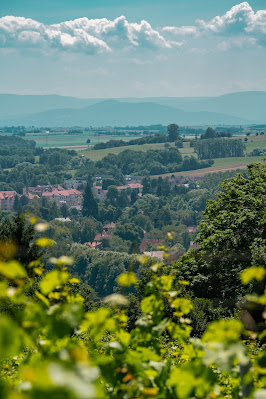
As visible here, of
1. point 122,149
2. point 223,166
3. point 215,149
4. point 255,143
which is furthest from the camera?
point 122,149

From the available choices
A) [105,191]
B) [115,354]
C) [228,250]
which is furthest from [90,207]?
[115,354]

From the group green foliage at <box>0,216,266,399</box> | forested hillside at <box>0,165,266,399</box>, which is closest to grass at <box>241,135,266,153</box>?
forested hillside at <box>0,165,266,399</box>

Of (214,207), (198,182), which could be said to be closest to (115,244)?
(198,182)

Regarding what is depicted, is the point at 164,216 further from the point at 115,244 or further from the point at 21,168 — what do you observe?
the point at 21,168

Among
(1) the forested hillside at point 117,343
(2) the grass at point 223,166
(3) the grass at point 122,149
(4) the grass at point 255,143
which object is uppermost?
(1) the forested hillside at point 117,343

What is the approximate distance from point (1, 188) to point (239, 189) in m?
125

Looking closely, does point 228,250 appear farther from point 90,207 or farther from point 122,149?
point 122,149

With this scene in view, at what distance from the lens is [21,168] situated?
154750 mm

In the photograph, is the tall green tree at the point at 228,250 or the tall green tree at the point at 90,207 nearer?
the tall green tree at the point at 228,250

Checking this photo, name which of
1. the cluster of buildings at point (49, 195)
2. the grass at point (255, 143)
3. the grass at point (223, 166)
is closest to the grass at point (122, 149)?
the grass at point (223, 166)

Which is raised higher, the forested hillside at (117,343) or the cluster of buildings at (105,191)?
the forested hillside at (117,343)

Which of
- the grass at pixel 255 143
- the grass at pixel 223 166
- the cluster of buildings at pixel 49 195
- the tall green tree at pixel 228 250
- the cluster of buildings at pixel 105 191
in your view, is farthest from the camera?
the grass at pixel 255 143

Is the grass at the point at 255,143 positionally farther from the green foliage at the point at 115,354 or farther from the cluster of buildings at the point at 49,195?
the green foliage at the point at 115,354

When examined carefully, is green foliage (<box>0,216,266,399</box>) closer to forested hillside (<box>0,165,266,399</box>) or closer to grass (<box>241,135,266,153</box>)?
forested hillside (<box>0,165,266,399</box>)
